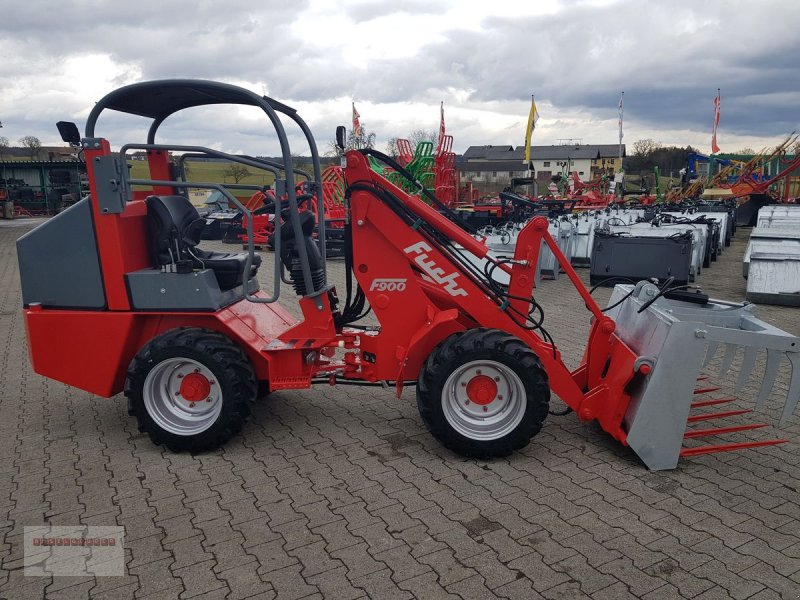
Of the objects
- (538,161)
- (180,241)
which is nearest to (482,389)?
(180,241)

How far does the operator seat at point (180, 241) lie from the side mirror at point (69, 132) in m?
0.56

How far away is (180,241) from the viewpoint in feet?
14.2

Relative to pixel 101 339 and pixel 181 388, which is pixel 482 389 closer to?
pixel 181 388

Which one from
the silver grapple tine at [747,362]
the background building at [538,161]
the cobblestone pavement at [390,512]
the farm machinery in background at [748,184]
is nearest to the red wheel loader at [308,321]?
the silver grapple tine at [747,362]

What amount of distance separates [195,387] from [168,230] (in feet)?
3.62

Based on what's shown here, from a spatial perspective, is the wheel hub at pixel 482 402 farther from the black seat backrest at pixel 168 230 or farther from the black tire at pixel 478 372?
the black seat backrest at pixel 168 230

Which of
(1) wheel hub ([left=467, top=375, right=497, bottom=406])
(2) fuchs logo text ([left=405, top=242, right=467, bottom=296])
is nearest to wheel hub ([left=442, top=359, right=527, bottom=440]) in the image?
(1) wheel hub ([left=467, top=375, right=497, bottom=406])

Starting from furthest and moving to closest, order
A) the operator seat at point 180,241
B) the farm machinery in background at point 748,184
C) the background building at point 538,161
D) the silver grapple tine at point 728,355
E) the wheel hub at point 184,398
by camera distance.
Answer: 1. the background building at point 538,161
2. the farm machinery in background at point 748,184
3. the operator seat at point 180,241
4. the wheel hub at point 184,398
5. the silver grapple tine at point 728,355

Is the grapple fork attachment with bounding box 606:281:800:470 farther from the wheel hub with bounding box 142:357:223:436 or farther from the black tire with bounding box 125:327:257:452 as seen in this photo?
the wheel hub with bounding box 142:357:223:436

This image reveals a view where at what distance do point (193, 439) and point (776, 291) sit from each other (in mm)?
8985

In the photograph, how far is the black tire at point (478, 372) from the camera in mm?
3893

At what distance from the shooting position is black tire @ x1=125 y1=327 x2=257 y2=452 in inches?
159

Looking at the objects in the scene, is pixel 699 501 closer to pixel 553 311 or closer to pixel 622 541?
pixel 622 541

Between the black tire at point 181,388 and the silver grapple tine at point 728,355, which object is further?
the black tire at point 181,388
